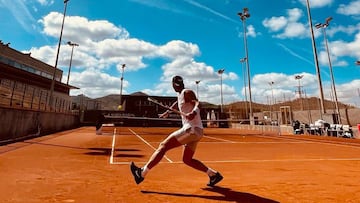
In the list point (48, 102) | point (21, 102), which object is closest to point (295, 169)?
point (21, 102)

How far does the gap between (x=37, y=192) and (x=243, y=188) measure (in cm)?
350

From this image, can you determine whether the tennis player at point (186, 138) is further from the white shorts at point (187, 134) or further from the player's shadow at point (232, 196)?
the player's shadow at point (232, 196)

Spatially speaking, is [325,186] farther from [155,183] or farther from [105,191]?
[105,191]

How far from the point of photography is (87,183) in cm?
418

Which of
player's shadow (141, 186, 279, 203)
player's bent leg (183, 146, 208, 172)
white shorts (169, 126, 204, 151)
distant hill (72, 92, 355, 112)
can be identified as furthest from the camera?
distant hill (72, 92, 355, 112)

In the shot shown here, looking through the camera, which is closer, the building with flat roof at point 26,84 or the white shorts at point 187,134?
the white shorts at point 187,134

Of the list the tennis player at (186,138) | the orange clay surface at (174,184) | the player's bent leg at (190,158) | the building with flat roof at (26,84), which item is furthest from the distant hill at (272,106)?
the tennis player at (186,138)

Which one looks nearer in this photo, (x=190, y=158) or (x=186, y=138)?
(x=186, y=138)

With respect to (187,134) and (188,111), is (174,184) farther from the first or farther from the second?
(188,111)

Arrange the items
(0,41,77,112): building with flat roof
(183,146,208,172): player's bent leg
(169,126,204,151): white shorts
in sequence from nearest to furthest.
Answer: (169,126,204,151): white shorts, (183,146,208,172): player's bent leg, (0,41,77,112): building with flat roof

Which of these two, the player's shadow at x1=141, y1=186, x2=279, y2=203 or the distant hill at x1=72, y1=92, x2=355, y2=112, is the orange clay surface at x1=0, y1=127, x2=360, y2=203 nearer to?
the player's shadow at x1=141, y1=186, x2=279, y2=203

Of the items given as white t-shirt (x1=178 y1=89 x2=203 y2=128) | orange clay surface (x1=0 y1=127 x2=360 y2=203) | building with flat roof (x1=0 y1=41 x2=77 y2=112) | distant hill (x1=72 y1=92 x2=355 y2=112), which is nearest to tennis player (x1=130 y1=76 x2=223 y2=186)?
white t-shirt (x1=178 y1=89 x2=203 y2=128)

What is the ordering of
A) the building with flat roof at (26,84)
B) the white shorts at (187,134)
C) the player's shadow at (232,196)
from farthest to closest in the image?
1. the building with flat roof at (26,84)
2. the white shorts at (187,134)
3. the player's shadow at (232,196)

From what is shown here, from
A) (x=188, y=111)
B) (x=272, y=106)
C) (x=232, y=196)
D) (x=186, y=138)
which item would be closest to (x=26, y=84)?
(x=188, y=111)
